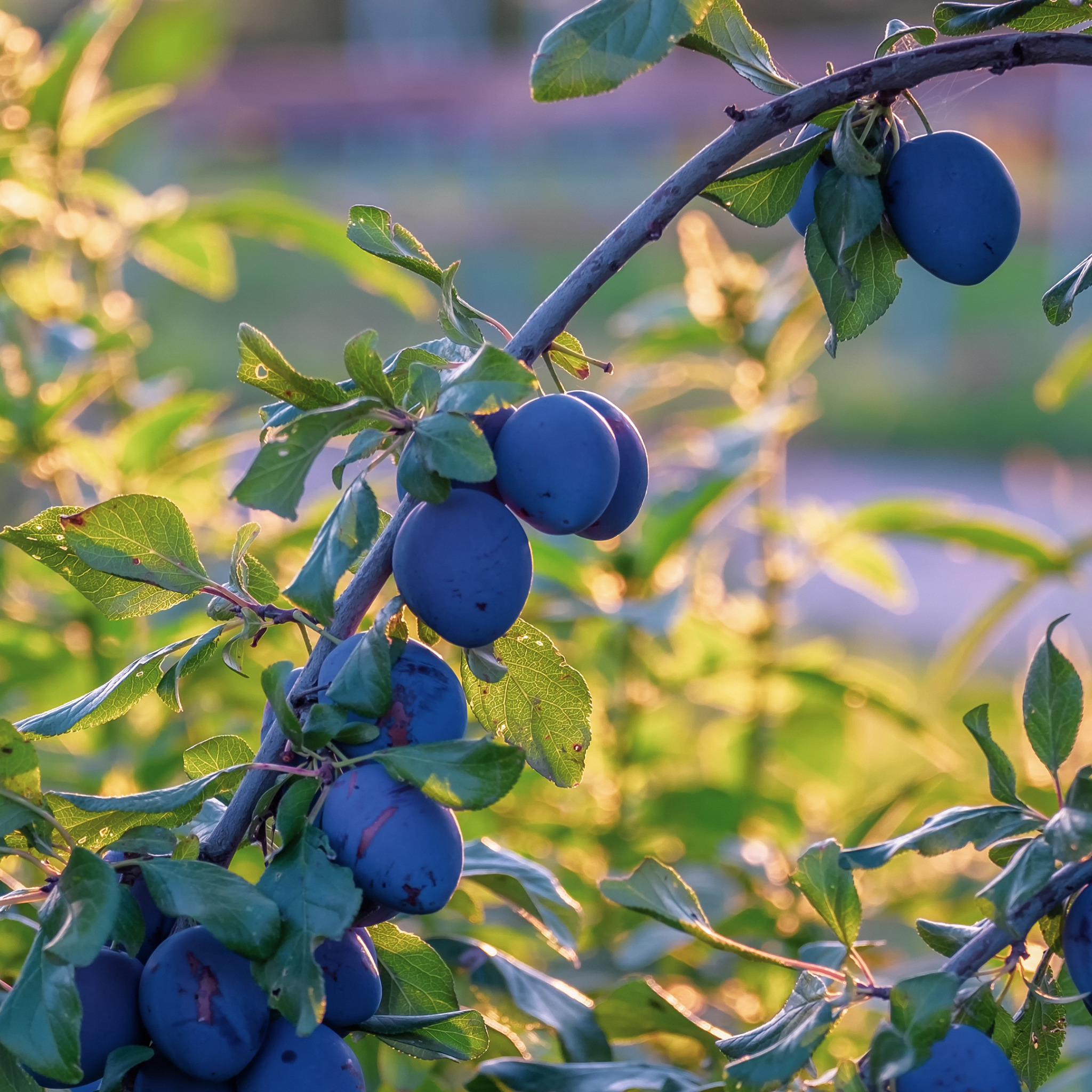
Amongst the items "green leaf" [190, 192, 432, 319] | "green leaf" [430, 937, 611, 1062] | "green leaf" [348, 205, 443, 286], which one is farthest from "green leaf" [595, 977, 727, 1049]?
"green leaf" [190, 192, 432, 319]

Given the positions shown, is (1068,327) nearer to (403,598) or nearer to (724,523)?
(724,523)

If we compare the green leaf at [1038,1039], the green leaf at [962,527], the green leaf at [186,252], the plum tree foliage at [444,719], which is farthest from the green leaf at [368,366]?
the green leaf at [186,252]

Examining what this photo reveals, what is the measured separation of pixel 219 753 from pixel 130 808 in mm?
55

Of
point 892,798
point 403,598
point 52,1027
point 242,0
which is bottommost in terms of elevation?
point 892,798

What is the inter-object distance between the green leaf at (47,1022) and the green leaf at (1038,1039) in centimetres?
32

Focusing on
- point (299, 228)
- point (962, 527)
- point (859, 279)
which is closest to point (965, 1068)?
point (859, 279)

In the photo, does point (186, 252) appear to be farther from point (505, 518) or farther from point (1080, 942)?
point (1080, 942)

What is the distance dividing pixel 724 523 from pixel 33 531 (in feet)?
8.16

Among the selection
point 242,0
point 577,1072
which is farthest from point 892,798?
point 242,0

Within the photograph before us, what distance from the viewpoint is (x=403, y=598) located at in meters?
0.43

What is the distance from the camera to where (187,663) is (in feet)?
1.48

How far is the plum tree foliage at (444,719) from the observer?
386 mm

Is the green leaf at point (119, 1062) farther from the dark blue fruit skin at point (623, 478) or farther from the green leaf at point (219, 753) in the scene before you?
the dark blue fruit skin at point (623, 478)

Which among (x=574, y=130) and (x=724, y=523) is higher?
(x=574, y=130)
